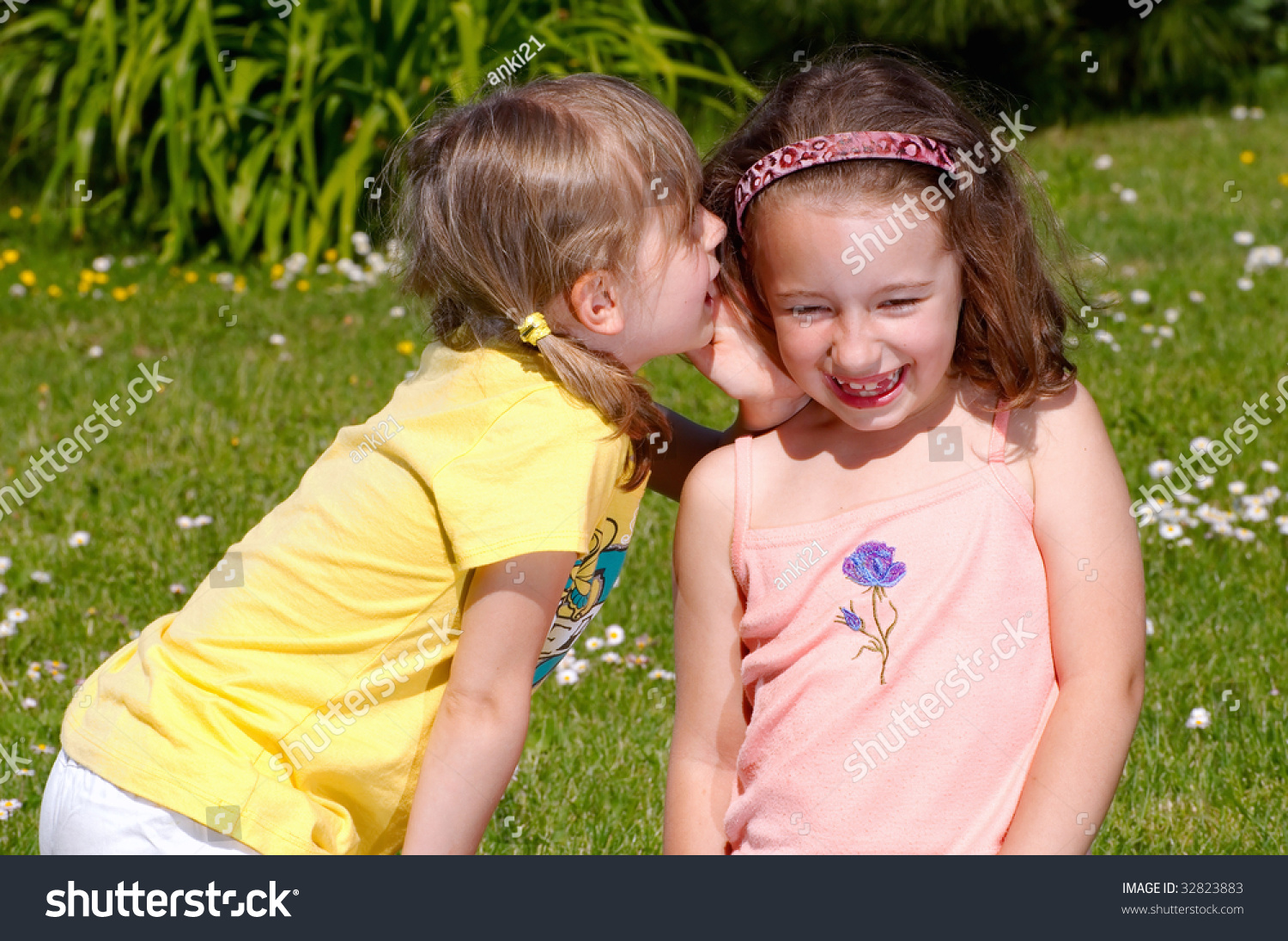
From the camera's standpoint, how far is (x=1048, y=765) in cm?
185

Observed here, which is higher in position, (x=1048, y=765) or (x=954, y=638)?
(x=954, y=638)

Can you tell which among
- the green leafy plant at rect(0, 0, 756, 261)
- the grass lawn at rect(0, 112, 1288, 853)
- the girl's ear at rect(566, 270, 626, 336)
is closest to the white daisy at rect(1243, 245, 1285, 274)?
the grass lawn at rect(0, 112, 1288, 853)

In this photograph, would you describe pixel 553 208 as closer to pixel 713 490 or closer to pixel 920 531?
pixel 713 490

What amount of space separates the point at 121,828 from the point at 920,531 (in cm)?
108

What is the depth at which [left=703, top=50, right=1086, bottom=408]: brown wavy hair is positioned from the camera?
1.87 meters

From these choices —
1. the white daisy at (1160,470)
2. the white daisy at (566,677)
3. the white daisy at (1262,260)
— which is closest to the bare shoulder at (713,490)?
the white daisy at (566,677)

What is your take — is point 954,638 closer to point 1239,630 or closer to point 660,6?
point 1239,630

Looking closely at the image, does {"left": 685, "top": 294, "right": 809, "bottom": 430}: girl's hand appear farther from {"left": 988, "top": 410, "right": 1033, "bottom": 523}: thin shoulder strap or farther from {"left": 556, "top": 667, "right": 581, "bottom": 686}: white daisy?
{"left": 556, "top": 667, "right": 581, "bottom": 686}: white daisy

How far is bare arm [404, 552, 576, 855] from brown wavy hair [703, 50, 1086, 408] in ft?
1.70

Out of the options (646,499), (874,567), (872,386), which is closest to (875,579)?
(874,567)

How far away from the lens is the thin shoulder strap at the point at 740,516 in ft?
6.53

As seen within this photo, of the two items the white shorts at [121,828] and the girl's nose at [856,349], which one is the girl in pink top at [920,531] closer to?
the girl's nose at [856,349]

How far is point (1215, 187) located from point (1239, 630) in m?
4.31
